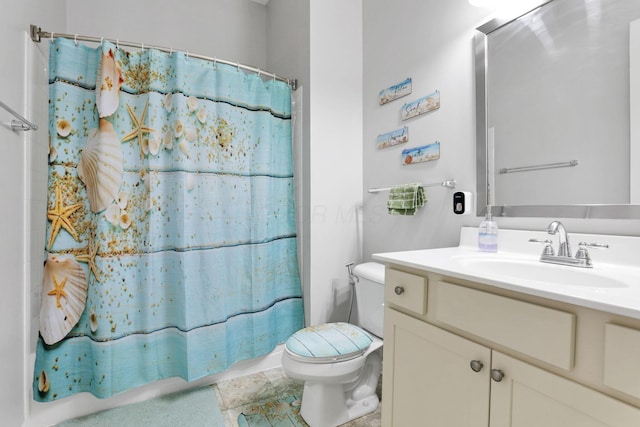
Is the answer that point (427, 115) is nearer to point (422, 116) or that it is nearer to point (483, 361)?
point (422, 116)

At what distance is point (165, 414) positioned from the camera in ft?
4.97

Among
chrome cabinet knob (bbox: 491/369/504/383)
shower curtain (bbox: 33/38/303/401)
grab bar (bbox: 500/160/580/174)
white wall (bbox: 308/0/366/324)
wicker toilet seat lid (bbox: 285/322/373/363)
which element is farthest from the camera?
white wall (bbox: 308/0/366/324)

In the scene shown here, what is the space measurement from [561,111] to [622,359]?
0.88 m

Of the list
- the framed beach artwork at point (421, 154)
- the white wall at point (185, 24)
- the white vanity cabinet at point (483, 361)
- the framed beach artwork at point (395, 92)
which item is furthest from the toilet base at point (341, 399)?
the white wall at point (185, 24)

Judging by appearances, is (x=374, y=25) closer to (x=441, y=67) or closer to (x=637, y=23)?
(x=441, y=67)

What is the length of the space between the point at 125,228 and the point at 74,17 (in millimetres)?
1431

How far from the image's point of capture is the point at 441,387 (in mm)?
894

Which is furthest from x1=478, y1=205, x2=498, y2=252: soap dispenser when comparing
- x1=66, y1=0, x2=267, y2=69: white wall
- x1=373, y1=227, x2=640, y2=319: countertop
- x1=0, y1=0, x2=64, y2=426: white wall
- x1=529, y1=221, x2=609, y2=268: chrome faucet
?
x1=66, y1=0, x2=267, y2=69: white wall

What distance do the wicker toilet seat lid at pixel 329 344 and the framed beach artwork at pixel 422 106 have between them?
3.81 ft

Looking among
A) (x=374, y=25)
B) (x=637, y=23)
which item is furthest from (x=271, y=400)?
(x=374, y=25)

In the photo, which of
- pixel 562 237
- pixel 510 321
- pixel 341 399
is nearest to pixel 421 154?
pixel 562 237

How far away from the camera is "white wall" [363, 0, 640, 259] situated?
4.48 feet

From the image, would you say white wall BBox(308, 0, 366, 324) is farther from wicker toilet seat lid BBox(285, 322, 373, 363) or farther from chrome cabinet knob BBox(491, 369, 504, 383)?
chrome cabinet knob BBox(491, 369, 504, 383)

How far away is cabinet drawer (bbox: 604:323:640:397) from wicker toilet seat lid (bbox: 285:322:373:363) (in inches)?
36.4
